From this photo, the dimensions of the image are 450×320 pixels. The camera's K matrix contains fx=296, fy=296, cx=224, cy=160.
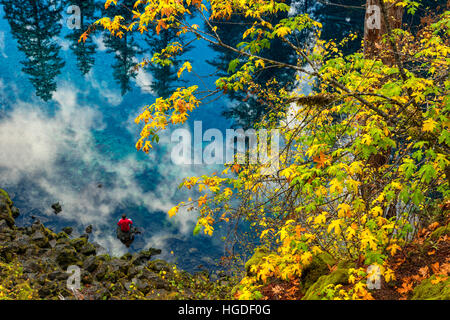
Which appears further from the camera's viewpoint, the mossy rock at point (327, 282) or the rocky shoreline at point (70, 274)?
the rocky shoreline at point (70, 274)

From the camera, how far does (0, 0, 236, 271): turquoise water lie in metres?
13.8

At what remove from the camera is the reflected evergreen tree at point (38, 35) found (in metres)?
22.2

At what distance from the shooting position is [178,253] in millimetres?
13414

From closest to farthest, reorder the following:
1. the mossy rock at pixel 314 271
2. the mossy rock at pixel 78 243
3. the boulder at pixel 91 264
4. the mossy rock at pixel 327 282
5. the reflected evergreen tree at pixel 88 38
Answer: the mossy rock at pixel 327 282 → the mossy rock at pixel 314 271 → the boulder at pixel 91 264 → the mossy rock at pixel 78 243 → the reflected evergreen tree at pixel 88 38

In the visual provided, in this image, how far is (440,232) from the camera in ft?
17.5

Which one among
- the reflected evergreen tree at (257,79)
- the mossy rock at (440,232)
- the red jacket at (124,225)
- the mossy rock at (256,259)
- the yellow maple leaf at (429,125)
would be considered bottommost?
the mossy rock at (256,259)

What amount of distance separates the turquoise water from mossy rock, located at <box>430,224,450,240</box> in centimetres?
947

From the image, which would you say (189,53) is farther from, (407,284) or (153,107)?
(407,284)

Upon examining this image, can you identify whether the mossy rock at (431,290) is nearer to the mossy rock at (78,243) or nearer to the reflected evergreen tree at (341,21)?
the mossy rock at (78,243)

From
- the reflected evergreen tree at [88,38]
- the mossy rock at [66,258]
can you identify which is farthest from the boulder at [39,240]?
the reflected evergreen tree at [88,38]

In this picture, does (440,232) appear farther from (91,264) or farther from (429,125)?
(91,264)

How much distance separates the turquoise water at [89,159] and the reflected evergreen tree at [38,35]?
0.61 ft

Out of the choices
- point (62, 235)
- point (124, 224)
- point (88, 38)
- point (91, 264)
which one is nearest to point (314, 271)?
point (91, 264)

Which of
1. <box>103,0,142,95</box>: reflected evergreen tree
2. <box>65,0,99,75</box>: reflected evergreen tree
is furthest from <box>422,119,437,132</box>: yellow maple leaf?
<box>65,0,99,75</box>: reflected evergreen tree
